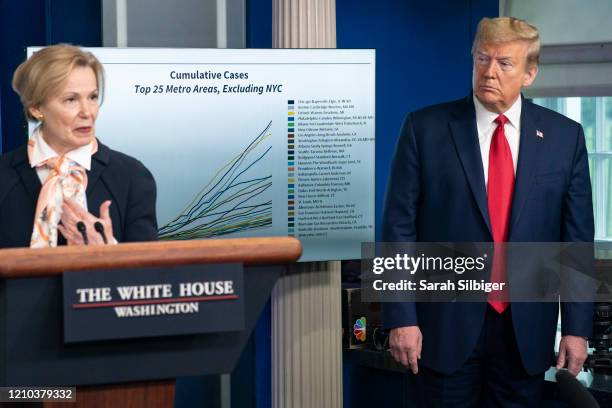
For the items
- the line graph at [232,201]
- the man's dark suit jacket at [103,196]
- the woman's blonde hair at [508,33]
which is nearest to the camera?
the man's dark suit jacket at [103,196]

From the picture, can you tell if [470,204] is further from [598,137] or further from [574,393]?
[598,137]

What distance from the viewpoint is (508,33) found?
2.57 metres

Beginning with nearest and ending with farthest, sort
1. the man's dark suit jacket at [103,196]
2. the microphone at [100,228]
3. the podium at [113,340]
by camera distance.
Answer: the podium at [113,340], the microphone at [100,228], the man's dark suit jacket at [103,196]

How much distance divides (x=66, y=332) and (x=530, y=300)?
1.79 meters

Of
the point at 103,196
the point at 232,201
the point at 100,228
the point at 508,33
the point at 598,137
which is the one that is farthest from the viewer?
the point at 598,137

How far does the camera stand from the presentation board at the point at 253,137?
323cm

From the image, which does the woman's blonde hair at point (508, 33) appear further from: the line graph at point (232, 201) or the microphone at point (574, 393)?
the microphone at point (574, 393)

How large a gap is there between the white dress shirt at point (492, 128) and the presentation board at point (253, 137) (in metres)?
0.83

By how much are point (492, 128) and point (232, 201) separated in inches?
41.7

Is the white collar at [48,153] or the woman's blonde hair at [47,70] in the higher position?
the woman's blonde hair at [47,70]

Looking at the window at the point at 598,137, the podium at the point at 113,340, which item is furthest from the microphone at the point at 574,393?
the window at the point at 598,137

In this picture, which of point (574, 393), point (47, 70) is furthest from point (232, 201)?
point (574, 393)

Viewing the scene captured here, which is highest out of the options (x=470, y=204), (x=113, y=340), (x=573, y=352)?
(x=470, y=204)

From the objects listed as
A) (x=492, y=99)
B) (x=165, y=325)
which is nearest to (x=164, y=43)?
(x=492, y=99)
